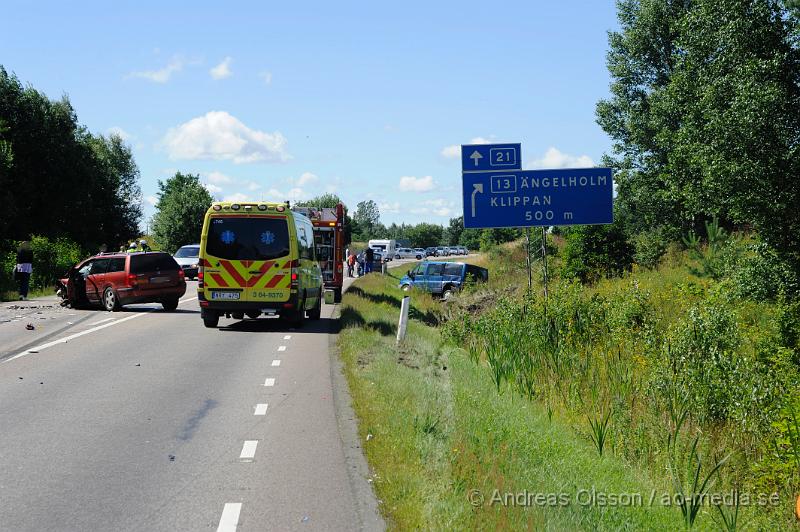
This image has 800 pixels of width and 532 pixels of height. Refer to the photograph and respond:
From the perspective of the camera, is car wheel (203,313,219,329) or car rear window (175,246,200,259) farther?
car rear window (175,246,200,259)

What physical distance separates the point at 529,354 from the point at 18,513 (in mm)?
8167

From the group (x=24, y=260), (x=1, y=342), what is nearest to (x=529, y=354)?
(x=1, y=342)

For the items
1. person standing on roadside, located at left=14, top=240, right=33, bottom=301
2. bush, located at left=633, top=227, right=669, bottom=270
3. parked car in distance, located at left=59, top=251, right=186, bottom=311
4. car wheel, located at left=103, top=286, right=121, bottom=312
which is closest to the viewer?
parked car in distance, located at left=59, top=251, right=186, bottom=311

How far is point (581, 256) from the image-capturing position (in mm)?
37406

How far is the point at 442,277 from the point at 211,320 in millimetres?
15719

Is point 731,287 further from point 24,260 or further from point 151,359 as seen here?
point 24,260

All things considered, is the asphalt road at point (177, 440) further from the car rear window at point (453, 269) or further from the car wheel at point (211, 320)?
the car rear window at point (453, 269)

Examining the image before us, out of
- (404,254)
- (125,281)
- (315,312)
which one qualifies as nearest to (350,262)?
(125,281)

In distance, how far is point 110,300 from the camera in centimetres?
2489

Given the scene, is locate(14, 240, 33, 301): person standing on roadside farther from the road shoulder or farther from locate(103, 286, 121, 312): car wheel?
the road shoulder

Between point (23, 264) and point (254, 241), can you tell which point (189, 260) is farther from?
point (254, 241)

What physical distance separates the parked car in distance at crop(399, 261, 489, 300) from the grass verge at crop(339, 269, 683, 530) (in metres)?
22.3

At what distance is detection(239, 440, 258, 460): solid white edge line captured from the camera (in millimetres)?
7809

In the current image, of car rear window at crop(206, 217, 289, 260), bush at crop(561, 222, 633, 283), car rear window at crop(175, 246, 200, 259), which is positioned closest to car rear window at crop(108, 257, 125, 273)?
car rear window at crop(206, 217, 289, 260)
